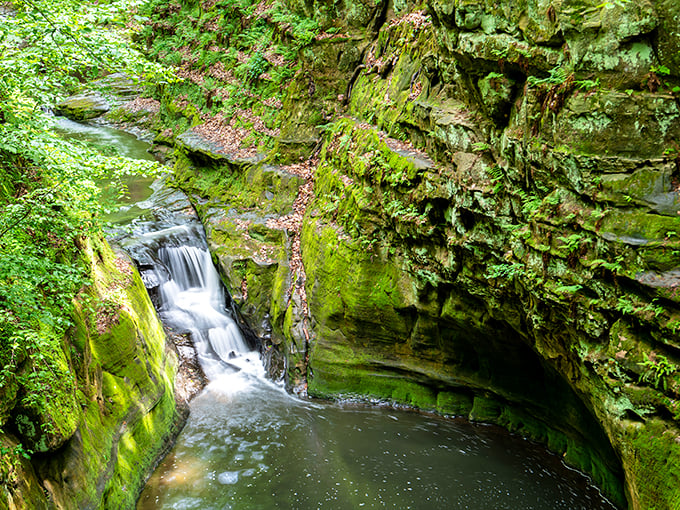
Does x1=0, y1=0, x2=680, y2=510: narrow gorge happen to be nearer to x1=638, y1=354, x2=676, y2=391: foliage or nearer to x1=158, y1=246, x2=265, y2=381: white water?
x1=638, y1=354, x2=676, y2=391: foliage

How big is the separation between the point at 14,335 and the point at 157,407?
4268 mm

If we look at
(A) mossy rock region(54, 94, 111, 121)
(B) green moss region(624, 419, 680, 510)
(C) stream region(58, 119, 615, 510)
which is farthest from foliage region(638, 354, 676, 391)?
(A) mossy rock region(54, 94, 111, 121)

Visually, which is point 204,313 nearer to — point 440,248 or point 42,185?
point 42,185

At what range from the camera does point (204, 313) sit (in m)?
12.5

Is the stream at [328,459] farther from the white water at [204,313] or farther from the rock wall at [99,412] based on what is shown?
the rock wall at [99,412]

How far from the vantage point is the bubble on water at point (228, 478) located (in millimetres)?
7906

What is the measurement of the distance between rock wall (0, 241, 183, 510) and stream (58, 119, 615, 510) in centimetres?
71

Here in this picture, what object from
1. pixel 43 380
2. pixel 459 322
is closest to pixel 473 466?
pixel 459 322

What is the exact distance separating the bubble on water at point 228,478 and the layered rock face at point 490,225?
2683 mm

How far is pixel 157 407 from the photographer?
28.6 feet

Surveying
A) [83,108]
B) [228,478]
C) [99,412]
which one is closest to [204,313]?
[228,478]

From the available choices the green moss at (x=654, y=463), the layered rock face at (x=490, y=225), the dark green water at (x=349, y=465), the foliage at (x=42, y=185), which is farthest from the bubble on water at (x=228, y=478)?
the green moss at (x=654, y=463)

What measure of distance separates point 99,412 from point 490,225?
248 inches

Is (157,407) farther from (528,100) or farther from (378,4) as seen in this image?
(378,4)
